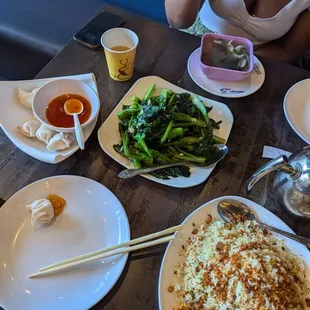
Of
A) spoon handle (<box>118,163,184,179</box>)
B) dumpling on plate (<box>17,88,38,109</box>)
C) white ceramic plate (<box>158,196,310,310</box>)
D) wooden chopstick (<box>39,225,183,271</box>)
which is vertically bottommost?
white ceramic plate (<box>158,196,310,310</box>)

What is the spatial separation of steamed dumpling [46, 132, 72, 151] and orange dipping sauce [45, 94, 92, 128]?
0.14ft

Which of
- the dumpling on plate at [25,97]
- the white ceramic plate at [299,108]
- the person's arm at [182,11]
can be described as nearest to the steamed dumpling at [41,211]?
the dumpling on plate at [25,97]

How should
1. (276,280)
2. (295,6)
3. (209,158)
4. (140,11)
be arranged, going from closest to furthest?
(276,280) < (209,158) < (295,6) < (140,11)

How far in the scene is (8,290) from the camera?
838mm

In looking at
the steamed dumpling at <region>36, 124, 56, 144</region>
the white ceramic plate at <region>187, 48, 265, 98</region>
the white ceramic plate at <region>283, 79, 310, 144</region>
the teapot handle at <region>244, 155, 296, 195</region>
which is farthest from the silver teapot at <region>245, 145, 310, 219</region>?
the steamed dumpling at <region>36, 124, 56, 144</region>

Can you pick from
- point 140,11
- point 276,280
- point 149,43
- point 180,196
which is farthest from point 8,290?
point 140,11

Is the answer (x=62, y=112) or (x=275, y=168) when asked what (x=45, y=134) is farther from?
(x=275, y=168)

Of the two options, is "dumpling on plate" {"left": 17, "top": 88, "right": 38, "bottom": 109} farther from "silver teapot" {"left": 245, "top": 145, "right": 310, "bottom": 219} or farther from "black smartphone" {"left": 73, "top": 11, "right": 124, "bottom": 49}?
"silver teapot" {"left": 245, "top": 145, "right": 310, "bottom": 219}

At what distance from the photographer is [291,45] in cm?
162

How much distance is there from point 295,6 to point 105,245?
1.22 meters

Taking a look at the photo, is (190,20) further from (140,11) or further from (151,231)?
(151,231)

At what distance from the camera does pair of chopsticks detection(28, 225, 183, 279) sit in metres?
0.86

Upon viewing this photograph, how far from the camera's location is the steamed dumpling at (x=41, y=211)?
36.7 inches

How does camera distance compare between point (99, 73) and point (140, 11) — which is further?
point (140, 11)
